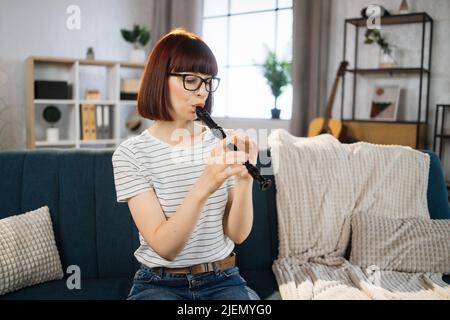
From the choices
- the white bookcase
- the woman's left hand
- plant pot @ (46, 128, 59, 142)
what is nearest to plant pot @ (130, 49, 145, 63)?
the white bookcase

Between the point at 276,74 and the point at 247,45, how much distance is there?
608mm

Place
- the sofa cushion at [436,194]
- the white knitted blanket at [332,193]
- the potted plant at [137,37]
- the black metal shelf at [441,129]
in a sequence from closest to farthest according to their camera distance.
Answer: the white knitted blanket at [332,193] < the sofa cushion at [436,194] < the black metal shelf at [441,129] < the potted plant at [137,37]

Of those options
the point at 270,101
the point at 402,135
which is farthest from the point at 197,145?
the point at 270,101

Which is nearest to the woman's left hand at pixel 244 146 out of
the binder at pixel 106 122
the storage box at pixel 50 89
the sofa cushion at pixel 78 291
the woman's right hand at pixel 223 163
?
the woman's right hand at pixel 223 163

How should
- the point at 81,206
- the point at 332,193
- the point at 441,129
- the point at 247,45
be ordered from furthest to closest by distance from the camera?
the point at 247,45 < the point at 441,129 < the point at 332,193 < the point at 81,206

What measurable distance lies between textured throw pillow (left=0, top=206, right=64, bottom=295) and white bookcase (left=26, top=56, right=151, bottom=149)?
2.35m

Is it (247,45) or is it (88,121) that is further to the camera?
(247,45)

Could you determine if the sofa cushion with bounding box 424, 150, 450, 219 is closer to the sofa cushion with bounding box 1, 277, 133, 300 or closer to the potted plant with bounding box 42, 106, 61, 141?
the sofa cushion with bounding box 1, 277, 133, 300

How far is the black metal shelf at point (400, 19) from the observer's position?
341 cm

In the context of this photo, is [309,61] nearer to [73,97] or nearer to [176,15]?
[176,15]

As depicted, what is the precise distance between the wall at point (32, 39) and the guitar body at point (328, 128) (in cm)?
201

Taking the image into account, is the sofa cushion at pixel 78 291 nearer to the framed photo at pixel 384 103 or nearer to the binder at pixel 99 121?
the binder at pixel 99 121

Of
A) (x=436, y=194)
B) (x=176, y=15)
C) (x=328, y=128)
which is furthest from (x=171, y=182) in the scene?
(x=176, y=15)

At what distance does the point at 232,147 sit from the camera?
838 mm
